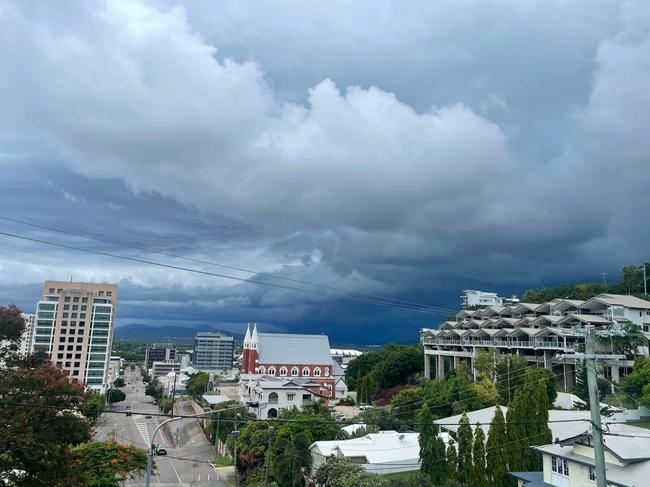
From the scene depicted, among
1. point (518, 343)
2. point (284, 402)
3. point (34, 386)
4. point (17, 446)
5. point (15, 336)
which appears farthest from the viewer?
point (284, 402)

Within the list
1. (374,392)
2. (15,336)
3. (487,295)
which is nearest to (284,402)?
(374,392)

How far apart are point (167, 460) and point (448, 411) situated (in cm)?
3128

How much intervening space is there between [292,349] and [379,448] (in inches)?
2671

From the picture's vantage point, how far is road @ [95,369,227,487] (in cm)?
4541

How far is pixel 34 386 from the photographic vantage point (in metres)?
19.5

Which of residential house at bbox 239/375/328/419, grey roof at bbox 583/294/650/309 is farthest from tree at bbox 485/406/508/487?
residential house at bbox 239/375/328/419

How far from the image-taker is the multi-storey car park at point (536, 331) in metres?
56.8

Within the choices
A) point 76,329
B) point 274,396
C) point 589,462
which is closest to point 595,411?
point 589,462

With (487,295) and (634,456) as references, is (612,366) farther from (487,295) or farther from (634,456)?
(487,295)

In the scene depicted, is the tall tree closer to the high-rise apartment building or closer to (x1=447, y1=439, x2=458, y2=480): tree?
(x1=447, y1=439, x2=458, y2=480): tree

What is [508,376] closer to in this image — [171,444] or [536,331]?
[536,331]

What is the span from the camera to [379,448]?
38.3 metres

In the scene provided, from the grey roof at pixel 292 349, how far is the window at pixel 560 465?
79.4m

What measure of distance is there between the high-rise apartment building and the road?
10.1 m
